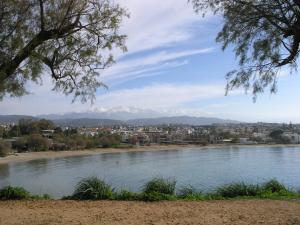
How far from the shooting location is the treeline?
8788 centimetres

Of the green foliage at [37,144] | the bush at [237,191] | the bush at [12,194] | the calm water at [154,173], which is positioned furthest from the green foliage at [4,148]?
the bush at [237,191]

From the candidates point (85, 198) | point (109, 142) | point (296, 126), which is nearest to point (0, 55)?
point (85, 198)

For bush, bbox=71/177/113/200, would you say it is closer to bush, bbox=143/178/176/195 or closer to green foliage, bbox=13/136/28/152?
bush, bbox=143/178/176/195

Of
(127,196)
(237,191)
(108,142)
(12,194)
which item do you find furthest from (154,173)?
(108,142)

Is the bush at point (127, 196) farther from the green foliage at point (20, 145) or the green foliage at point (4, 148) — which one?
the green foliage at point (20, 145)

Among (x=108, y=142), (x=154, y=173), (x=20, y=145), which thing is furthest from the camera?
(x=108, y=142)

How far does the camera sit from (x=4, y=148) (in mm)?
77062

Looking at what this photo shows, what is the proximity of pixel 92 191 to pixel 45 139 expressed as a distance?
81.5 m

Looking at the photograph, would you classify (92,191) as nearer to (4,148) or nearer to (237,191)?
(237,191)

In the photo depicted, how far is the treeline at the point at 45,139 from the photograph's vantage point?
87.9m

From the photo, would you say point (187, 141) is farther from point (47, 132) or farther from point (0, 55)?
point (0, 55)

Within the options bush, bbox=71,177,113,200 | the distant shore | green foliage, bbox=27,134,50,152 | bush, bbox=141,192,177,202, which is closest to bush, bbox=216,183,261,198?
bush, bbox=141,192,177,202

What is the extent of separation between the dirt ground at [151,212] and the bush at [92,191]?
27.1 inches

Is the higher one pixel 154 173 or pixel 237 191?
pixel 237 191
